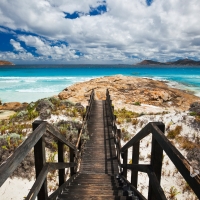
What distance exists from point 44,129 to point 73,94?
77.9 ft

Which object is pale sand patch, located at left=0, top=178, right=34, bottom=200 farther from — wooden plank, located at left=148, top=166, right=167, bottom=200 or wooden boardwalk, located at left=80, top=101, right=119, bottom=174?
wooden plank, located at left=148, top=166, right=167, bottom=200

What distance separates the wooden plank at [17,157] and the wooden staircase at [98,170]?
1786mm

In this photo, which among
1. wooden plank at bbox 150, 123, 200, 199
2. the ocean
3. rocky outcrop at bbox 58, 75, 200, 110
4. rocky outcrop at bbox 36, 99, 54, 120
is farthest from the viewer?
the ocean

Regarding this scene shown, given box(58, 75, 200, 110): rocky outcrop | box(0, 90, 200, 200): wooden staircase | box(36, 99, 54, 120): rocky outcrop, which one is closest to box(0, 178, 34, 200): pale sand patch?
box(0, 90, 200, 200): wooden staircase

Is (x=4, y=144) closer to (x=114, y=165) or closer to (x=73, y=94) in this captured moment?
(x=114, y=165)

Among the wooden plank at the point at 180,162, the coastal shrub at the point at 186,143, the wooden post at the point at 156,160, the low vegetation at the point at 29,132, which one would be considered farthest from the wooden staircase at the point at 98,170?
the coastal shrub at the point at 186,143

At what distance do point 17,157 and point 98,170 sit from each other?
5468 millimetres

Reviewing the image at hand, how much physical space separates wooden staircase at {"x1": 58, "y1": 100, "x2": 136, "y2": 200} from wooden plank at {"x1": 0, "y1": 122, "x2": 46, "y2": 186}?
5.86 feet

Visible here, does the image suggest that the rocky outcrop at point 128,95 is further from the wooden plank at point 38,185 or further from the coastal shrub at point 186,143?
the wooden plank at point 38,185

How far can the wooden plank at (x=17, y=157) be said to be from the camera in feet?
4.43

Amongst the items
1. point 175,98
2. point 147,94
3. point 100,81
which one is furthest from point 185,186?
point 100,81

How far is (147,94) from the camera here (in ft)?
84.8

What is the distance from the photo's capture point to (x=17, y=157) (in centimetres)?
154

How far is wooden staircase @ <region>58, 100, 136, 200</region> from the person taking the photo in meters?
3.72
